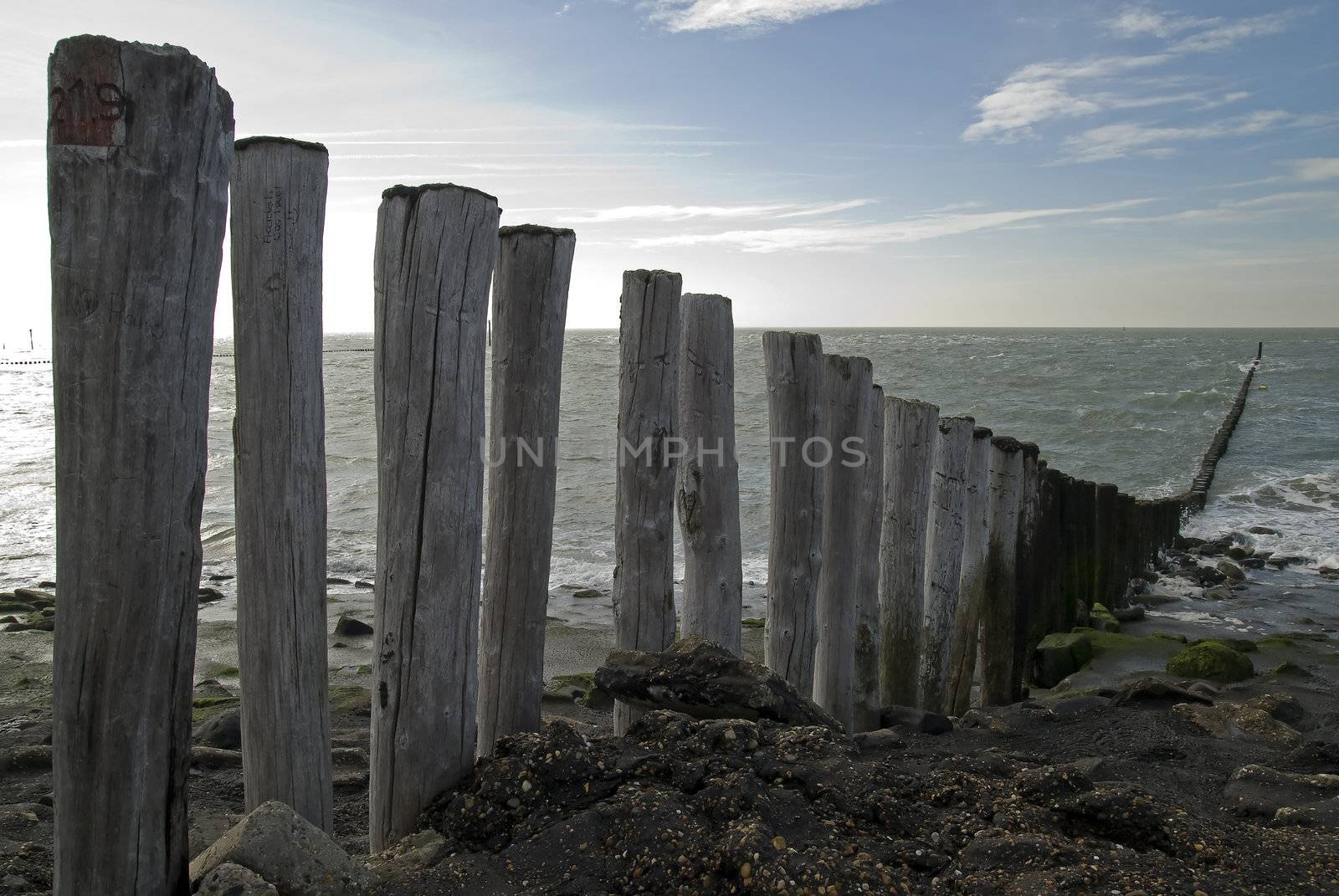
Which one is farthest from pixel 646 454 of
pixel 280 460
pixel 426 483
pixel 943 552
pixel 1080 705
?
pixel 1080 705

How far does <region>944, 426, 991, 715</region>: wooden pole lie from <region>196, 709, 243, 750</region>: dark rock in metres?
4.31

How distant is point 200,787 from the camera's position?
4492mm

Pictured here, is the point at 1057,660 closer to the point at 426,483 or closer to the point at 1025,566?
the point at 1025,566

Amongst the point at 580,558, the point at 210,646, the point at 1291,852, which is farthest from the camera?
the point at 580,558

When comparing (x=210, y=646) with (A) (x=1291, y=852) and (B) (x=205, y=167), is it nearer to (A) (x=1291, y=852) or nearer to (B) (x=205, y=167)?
(B) (x=205, y=167)

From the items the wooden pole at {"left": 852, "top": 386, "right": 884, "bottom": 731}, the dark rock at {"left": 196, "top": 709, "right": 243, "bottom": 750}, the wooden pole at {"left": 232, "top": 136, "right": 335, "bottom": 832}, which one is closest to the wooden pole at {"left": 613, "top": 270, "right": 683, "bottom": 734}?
the wooden pole at {"left": 232, "top": 136, "right": 335, "bottom": 832}

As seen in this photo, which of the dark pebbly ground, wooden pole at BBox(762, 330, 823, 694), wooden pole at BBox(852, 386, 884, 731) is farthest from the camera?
wooden pole at BBox(852, 386, 884, 731)

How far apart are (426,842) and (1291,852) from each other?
287cm

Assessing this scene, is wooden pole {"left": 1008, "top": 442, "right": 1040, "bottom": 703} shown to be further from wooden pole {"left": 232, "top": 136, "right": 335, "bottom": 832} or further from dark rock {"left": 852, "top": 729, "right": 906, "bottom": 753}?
wooden pole {"left": 232, "top": 136, "right": 335, "bottom": 832}

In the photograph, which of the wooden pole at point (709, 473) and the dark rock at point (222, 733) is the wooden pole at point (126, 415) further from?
the dark rock at point (222, 733)

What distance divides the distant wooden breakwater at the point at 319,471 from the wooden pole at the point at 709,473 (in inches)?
0.5

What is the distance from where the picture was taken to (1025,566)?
7.86 metres

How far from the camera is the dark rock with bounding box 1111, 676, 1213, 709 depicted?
20.4 ft

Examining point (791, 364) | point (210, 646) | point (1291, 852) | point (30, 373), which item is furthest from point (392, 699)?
point (30, 373)
